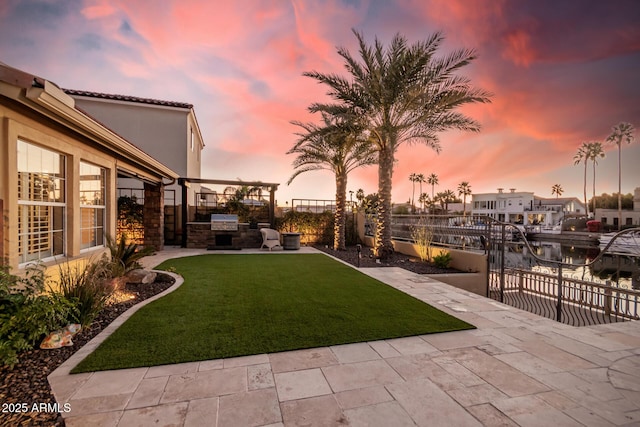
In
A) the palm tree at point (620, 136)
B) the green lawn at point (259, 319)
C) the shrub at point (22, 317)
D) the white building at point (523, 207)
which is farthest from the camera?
the white building at point (523, 207)

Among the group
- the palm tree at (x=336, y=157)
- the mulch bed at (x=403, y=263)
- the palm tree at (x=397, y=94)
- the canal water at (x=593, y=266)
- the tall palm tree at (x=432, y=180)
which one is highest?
the tall palm tree at (x=432, y=180)

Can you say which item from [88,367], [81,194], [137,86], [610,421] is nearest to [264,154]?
[137,86]

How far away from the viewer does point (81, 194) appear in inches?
216

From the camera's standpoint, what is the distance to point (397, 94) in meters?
8.48

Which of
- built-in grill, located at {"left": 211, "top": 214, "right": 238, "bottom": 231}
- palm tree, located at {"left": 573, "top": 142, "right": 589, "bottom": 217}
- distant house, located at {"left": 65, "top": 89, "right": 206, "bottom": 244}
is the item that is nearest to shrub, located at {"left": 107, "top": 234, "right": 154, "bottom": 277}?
built-in grill, located at {"left": 211, "top": 214, "right": 238, "bottom": 231}

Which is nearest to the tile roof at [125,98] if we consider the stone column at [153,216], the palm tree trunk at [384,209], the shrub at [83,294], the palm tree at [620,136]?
the stone column at [153,216]

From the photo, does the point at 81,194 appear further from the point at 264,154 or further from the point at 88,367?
the point at 264,154

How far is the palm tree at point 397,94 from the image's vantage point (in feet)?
26.8

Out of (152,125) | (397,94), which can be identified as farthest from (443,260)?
(152,125)

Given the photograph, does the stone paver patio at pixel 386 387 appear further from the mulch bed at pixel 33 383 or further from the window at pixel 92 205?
the window at pixel 92 205

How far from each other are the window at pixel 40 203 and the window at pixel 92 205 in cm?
66

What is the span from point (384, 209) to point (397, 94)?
3803 mm

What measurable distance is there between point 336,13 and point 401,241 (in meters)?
8.48

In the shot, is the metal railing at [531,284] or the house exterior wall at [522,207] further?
the house exterior wall at [522,207]
